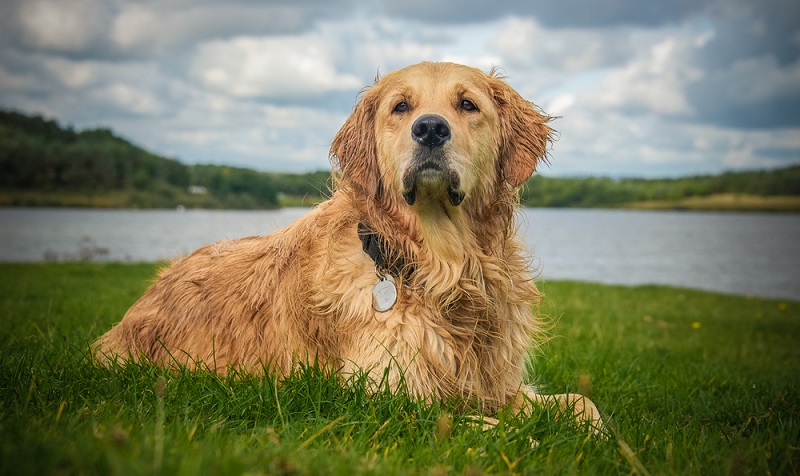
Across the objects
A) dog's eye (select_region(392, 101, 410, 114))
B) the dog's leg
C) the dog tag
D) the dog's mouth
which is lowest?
the dog's leg

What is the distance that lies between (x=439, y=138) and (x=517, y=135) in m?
0.79

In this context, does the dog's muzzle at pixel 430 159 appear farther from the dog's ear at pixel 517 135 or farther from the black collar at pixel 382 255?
the dog's ear at pixel 517 135

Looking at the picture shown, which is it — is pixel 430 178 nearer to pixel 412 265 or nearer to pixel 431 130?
pixel 431 130

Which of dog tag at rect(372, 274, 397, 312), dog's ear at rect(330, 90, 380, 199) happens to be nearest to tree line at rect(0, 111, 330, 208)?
dog's ear at rect(330, 90, 380, 199)

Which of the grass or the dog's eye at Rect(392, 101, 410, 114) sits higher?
the dog's eye at Rect(392, 101, 410, 114)

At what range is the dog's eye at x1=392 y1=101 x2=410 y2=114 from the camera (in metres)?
3.81

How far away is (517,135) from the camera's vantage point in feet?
13.2

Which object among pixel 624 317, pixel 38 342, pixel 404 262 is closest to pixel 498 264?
pixel 404 262

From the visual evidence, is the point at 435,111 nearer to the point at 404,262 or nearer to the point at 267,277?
the point at 404,262

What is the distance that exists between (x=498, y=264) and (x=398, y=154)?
0.93m

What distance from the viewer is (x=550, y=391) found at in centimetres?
470

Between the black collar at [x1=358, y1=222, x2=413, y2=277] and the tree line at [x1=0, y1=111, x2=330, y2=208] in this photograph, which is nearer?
the black collar at [x1=358, y1=222, x2=413, y2=277]

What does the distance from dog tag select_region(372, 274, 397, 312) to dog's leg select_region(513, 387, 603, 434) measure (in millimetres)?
927

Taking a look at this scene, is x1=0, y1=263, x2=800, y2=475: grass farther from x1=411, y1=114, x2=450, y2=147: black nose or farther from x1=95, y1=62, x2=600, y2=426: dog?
x1=411, y1=114, x2=450, y2=147: black nose
